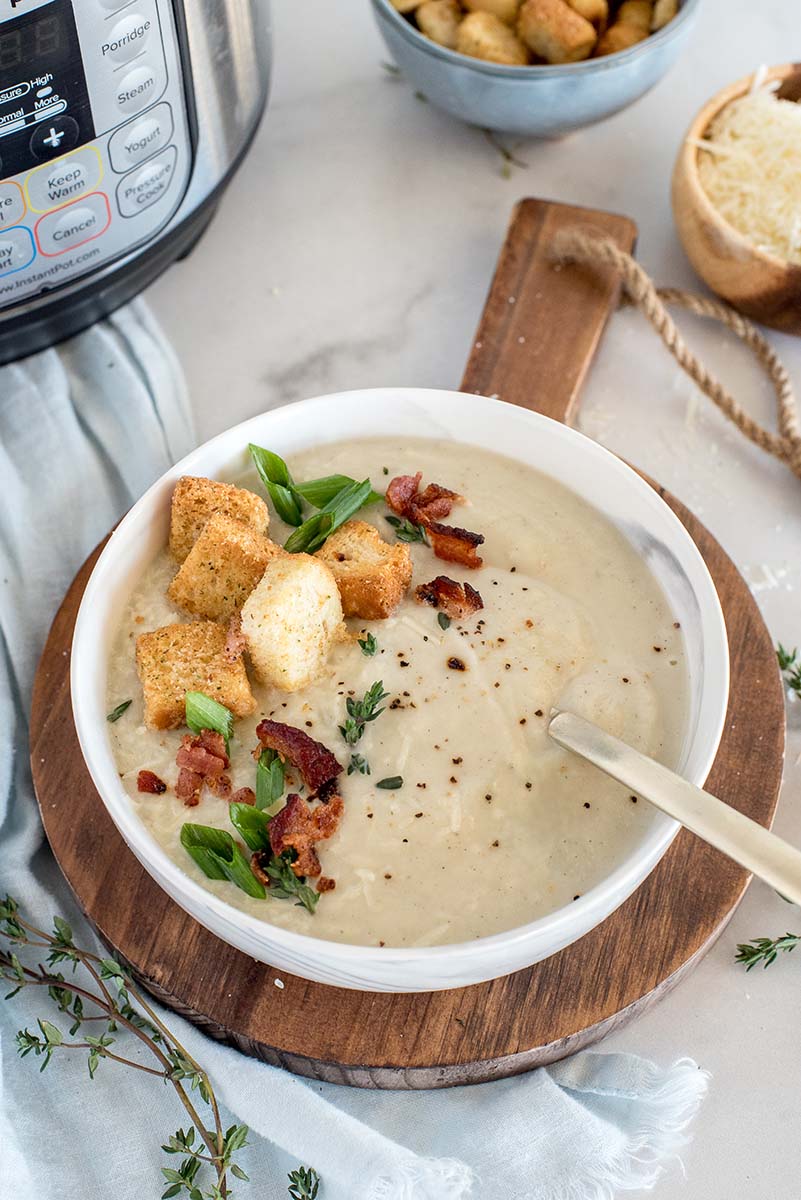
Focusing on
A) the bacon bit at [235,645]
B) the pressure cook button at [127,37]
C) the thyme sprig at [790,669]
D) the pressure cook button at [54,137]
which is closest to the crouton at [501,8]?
the pressure cook button at [127,37]

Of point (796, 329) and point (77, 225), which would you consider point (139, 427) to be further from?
point (796, 329)

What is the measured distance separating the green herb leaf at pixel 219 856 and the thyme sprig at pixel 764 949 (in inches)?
26.5

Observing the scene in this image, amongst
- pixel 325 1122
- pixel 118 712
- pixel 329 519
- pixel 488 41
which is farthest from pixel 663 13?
pixel 325 1122

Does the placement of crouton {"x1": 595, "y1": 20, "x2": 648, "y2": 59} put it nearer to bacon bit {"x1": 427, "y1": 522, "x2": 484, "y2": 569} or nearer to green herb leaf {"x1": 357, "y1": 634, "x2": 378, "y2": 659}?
bacon bit {"x1": 427, "y1": 522, "x2": 484, "y2": 569}

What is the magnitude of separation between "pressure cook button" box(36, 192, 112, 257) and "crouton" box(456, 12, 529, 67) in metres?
0.79

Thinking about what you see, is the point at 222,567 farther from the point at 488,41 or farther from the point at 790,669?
the point at 488,41

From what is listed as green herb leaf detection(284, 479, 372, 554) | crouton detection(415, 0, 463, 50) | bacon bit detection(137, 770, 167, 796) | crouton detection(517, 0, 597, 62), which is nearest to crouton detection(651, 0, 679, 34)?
crouton detection(517, 0, 597, 62)

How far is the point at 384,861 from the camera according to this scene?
150 cm

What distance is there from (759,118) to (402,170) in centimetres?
70

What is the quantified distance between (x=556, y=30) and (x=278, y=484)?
3.44ft

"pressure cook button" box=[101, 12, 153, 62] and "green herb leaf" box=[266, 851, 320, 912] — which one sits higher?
"pressure cook button" box=[101, 12, 153, 62]

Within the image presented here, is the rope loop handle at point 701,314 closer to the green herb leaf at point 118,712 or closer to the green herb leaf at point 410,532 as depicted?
the green herb leaf at point 410,532

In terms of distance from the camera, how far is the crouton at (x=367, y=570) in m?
1.66

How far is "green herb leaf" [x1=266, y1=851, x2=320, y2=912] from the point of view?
1457 millimetres
